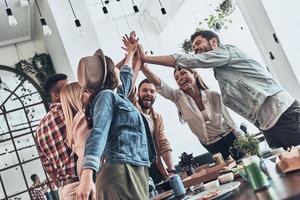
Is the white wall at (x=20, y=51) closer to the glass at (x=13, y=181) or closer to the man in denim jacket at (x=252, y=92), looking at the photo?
the glass at (x=13, y=181)

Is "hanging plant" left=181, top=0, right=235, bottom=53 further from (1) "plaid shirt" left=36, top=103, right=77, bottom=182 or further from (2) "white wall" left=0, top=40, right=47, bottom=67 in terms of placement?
(2) "white wall" left=0, top=40, right=47, bottom=67

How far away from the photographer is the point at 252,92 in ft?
7.69

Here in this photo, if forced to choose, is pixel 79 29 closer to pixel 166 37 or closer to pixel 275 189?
pixel 166 37

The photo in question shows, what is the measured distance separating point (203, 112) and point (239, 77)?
25.2 inches

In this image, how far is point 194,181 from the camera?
2.21 metres

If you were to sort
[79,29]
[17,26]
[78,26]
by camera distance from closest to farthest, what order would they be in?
1. [78,26]
2. [79,29]
3. [17,26]

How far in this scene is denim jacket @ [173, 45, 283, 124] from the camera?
2352mm

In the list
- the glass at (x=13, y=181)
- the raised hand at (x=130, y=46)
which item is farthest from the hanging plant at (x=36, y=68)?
the raised hand at (x=130, y=46)

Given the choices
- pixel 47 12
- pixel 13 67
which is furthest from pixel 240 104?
pixel 13 67

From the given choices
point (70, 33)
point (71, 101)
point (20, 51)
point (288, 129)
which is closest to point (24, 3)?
point (70, 33)

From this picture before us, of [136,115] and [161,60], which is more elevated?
[161,60]

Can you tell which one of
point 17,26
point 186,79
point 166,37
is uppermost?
point 17,26

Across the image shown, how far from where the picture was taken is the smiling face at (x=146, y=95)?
132 inches

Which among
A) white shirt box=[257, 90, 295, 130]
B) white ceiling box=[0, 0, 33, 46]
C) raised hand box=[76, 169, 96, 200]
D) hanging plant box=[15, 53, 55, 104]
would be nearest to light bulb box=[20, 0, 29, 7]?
white ceiling box=[0, 0, 33, 46]
